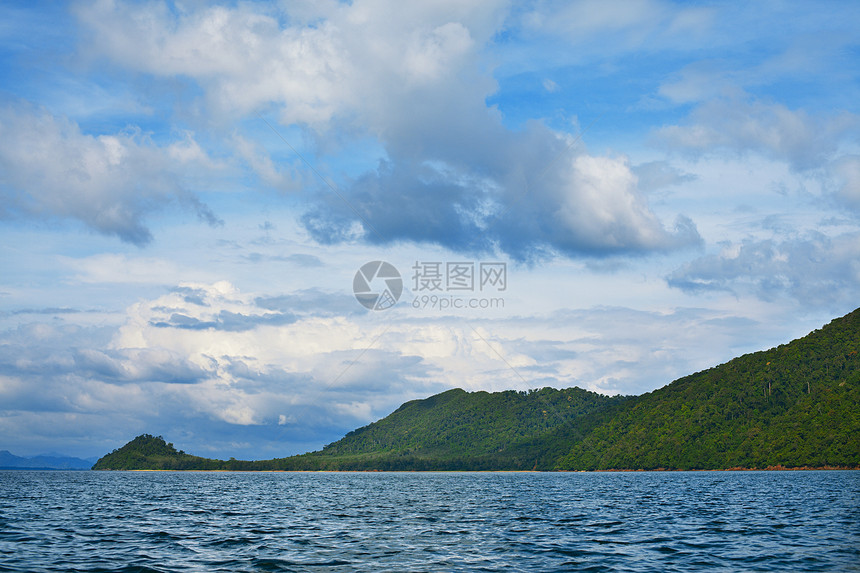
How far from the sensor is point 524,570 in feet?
126

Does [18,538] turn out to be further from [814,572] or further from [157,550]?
[814,572]

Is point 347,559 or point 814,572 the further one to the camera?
point 347,559

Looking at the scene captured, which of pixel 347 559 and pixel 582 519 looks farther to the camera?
pixel 582 519

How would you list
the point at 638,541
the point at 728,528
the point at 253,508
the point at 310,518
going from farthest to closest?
the point at 253,508 < the point at 310,518 < the point at 728,528 < the point at 638,541

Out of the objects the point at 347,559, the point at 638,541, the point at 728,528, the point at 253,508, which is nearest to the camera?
the point at 347,559

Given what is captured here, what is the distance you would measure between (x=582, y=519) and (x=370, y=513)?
2501cm

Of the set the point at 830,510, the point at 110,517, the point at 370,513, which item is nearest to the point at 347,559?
the point at 370,513

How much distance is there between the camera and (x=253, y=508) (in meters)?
89.8

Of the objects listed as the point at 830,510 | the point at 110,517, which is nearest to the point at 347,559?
the point at 110,517

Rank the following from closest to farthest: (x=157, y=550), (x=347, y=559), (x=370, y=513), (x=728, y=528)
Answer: (x=347, y=559) < (x=157, y=550) < (x=728, y=528) < (x=370, y=513)

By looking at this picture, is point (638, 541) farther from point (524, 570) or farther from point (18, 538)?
point (18, 538)

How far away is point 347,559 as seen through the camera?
4153 cm

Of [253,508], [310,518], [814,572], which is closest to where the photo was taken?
[814,572]

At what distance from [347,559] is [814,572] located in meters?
27.0
